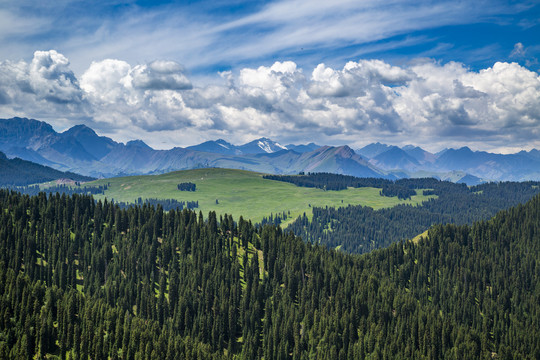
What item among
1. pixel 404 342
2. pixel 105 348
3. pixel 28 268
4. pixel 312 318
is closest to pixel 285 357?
pixel 312 318

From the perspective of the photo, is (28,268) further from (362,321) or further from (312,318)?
(362,321)

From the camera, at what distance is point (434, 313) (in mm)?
198875

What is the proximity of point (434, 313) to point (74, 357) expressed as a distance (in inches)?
6024

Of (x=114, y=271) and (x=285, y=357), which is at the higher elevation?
(x=114, y=271)

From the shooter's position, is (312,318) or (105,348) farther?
(312,318)

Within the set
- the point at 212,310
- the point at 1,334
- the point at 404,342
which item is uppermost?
the point at 1,334

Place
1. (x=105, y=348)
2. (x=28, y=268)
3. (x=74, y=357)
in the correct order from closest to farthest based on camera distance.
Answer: (x=74, y=357) < (x=105, y=348) < (x=28, y=268)

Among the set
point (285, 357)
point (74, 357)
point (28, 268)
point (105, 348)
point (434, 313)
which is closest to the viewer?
point (74, 357)

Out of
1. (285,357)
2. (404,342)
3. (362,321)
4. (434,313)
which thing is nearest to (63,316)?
(285,357)

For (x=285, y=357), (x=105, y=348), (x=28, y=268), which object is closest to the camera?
(x=105, y=348)

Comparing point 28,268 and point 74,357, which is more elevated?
point 28,268

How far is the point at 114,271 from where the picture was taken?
197 meters

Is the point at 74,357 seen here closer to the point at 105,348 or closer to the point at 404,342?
the point at 105,348

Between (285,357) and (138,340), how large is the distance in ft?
194
